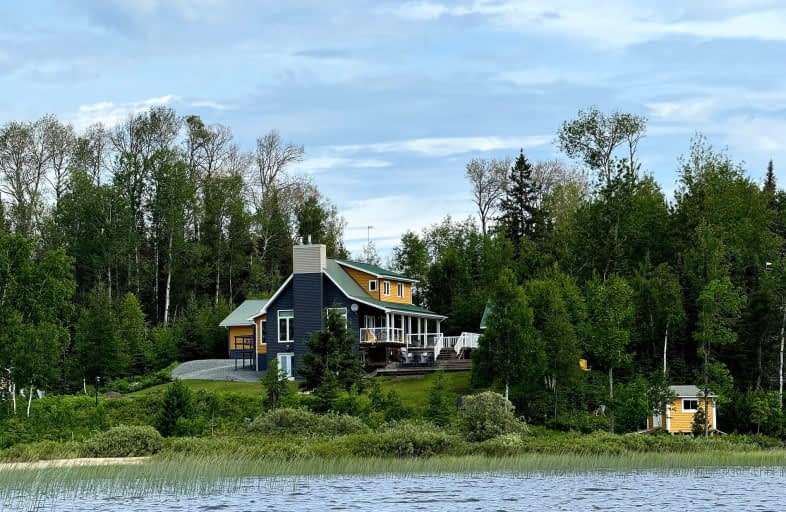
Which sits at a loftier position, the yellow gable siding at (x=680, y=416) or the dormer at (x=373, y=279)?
the dormer at (x=373, y=279)

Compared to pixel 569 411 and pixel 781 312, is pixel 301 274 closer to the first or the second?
pixel 569 411

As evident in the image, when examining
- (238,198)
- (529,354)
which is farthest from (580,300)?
(238,198)

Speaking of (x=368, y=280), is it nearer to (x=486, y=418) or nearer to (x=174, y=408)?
(x=174, y=408)

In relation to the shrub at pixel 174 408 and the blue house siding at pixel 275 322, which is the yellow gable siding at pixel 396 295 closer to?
the blue house siding at pixel 275 322

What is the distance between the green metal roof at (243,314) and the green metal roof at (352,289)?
5.60m

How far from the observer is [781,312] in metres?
50.3

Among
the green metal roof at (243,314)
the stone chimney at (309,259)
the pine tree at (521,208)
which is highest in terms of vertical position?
the pine tree at (521,208)

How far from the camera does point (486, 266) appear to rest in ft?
237

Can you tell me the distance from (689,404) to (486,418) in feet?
46.4

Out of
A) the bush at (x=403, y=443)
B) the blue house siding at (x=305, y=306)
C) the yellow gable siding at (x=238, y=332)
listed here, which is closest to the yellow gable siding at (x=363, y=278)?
the blue house siding at (x=305, y=306)

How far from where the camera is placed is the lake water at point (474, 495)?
2333cm

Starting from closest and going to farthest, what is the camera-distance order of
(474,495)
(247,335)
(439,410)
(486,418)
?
(474,495), (486,418), (439,410), (247,335)

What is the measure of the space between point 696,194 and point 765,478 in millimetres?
33056

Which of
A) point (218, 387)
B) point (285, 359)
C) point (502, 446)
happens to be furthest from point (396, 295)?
point (502, 446)
